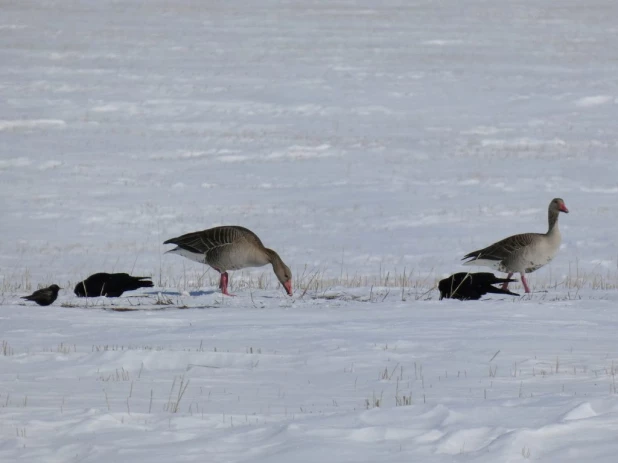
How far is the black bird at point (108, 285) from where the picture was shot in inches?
464

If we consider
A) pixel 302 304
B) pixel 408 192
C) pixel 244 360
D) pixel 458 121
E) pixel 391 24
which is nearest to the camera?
pixel 244 360

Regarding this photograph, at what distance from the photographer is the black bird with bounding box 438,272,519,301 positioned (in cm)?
1159

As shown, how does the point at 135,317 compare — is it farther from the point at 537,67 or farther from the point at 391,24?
the point at 391,24

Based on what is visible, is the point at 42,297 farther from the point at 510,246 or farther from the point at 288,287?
the point at 510,246

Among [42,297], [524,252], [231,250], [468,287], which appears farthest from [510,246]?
[42,297]

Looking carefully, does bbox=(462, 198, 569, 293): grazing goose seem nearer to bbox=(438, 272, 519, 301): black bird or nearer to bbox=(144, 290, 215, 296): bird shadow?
bbox=(438, 272, 519, 301): black bird

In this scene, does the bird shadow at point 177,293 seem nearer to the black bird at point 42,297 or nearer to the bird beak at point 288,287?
the bird beak at point 288,287

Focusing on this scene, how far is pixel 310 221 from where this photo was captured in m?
25.2

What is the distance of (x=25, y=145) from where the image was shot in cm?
3503

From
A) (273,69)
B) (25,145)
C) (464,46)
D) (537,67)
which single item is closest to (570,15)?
(464,46)

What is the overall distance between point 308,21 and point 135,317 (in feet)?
201

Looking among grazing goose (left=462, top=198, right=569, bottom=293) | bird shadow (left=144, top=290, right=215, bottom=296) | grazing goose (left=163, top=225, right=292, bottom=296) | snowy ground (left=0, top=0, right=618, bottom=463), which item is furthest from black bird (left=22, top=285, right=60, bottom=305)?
grazing goose (left=462, top=198, right=569, bottom=293)

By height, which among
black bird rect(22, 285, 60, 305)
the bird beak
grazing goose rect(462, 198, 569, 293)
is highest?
grazing goose rect(462, 198, 569, 293)

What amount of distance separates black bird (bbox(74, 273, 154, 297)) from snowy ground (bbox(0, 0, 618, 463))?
0.21 m
